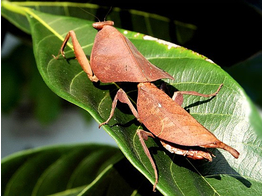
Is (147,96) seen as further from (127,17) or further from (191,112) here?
(127,17)

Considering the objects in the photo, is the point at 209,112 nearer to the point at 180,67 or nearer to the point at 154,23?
the point at 180,67

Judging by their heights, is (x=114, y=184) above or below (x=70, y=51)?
below

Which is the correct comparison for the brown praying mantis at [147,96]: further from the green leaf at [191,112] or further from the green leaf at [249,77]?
the green leaf at [249,77]

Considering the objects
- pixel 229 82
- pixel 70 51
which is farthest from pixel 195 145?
pixel 70 51

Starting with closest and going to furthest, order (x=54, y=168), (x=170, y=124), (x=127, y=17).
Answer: (x=170, y=124)
(x=127, y=17)
(x=54, y=168)

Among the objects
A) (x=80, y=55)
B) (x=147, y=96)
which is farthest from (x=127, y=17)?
(x=147, y=96)

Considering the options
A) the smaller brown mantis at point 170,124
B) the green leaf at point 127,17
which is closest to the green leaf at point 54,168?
the green leaf at point 127,17
